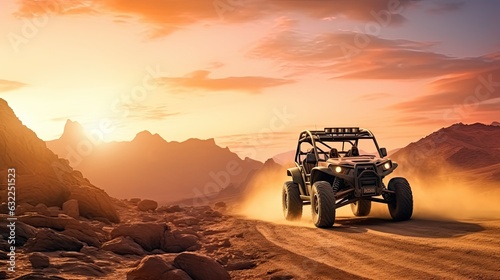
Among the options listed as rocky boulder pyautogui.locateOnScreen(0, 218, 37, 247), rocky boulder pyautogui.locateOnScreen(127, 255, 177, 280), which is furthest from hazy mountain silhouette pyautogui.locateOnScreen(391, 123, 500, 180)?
rocky boulder pyautogui.locateOnScreen(127, 255, 177, 280)

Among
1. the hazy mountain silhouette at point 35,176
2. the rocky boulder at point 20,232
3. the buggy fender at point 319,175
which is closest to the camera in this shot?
the rocky boulder at point 20,232

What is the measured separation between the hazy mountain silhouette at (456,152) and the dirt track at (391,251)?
48.1 metres

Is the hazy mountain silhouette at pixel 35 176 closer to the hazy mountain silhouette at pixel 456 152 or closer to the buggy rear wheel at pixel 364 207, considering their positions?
the buggy rear wheel at pixel 364 207

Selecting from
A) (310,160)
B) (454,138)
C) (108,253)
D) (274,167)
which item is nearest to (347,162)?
(310,160)

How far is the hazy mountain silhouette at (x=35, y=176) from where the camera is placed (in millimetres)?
17375

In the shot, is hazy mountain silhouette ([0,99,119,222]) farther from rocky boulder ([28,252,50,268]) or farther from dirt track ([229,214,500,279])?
rocky boulder ([28,252,50,268])

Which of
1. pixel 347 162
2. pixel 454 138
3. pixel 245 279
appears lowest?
pixel 245 279

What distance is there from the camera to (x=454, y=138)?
3388 inches

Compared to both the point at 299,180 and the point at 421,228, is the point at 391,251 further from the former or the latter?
the point at 299,180

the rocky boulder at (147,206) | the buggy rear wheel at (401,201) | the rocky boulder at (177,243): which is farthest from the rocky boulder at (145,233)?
the rocky boulder at (147,206)

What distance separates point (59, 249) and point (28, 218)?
2.92 metres

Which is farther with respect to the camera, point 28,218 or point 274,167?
point 274,167

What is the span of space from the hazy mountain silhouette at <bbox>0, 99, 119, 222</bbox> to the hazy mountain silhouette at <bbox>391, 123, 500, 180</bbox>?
46.4 meters

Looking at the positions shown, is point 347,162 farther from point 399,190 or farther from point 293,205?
point 293,205
